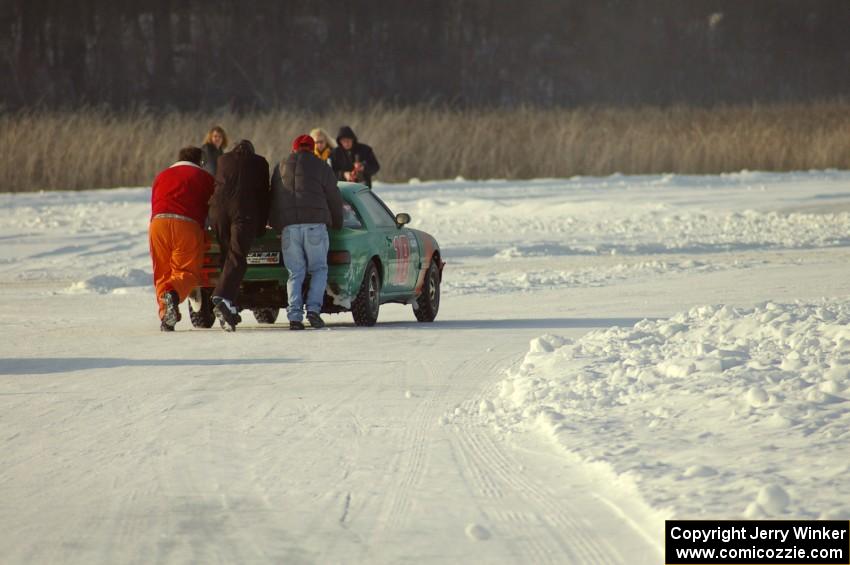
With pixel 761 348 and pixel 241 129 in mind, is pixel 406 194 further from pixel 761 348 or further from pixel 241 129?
pixel 761 348

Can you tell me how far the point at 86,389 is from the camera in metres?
11.2

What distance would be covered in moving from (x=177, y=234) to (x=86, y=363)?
Result: 2680mm

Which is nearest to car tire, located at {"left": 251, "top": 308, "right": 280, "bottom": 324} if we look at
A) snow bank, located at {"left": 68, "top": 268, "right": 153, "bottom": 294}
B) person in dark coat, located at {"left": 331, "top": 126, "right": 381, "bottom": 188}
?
snow bank, located at {"left": 68, "top": 268, "right": 153, "bottom": 294}

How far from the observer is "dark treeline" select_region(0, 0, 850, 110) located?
6825 centimetres

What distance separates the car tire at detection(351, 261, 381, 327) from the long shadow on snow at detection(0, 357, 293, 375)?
2.86m

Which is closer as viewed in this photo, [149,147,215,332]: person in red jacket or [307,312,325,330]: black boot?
[149,147,215,332]: person in red jacket

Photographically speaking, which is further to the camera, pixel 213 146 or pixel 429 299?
pixel 213 146

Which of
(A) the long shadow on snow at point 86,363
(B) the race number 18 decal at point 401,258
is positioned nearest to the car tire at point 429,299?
(B) the race number 18 decal at point 401,258

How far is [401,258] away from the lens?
16.3 metres

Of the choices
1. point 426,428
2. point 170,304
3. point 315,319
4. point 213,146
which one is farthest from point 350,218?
point 426,428

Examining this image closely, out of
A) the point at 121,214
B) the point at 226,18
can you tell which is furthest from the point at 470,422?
the point at 226,18

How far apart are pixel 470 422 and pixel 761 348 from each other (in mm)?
2340

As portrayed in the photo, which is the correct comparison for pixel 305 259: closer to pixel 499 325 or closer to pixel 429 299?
pixel 499 325

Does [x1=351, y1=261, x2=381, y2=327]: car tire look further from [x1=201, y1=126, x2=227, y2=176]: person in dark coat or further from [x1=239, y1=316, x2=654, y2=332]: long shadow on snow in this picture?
[x1=201, y1=126, x2=227, y2=176]: person in dark coat
